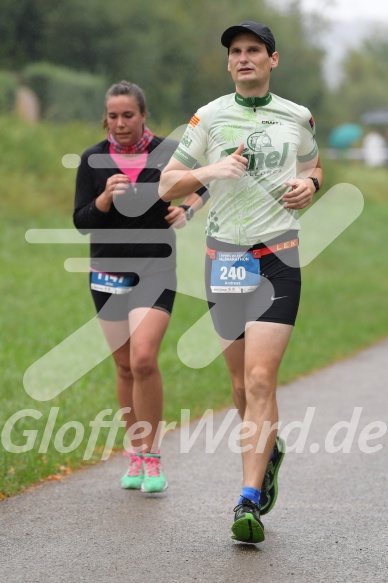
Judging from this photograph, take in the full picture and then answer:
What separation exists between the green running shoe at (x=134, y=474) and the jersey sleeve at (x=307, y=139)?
2.06 meters

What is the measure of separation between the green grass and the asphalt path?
→ 565 millimetres

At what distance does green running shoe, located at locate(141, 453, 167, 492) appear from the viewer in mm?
6680

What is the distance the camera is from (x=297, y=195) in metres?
5.52

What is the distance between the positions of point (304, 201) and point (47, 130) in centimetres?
2221

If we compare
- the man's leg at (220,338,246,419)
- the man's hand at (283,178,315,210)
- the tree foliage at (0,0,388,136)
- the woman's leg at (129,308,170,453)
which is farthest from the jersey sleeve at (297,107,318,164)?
the tree foliage at (0,0,388,136)

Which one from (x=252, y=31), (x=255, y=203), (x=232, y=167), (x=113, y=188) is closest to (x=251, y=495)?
(x=255, y=203)

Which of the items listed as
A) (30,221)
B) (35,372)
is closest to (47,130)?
(30,221)

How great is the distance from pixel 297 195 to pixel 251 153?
313 mm

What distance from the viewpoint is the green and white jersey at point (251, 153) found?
221 inches

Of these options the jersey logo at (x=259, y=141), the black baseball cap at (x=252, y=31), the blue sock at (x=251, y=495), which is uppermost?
the black baseball cap at (x=252, y=31)

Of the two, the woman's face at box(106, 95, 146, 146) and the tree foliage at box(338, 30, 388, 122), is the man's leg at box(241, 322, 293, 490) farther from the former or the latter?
the tree foliage at box(338, 30, 388, 122)

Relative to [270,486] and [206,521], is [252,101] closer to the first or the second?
[270,486]

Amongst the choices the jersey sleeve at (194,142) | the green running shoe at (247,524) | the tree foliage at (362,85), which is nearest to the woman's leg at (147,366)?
the jersey sleeve at (194,142)

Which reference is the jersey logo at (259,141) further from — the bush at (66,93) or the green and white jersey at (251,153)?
the bush at (66,93)
